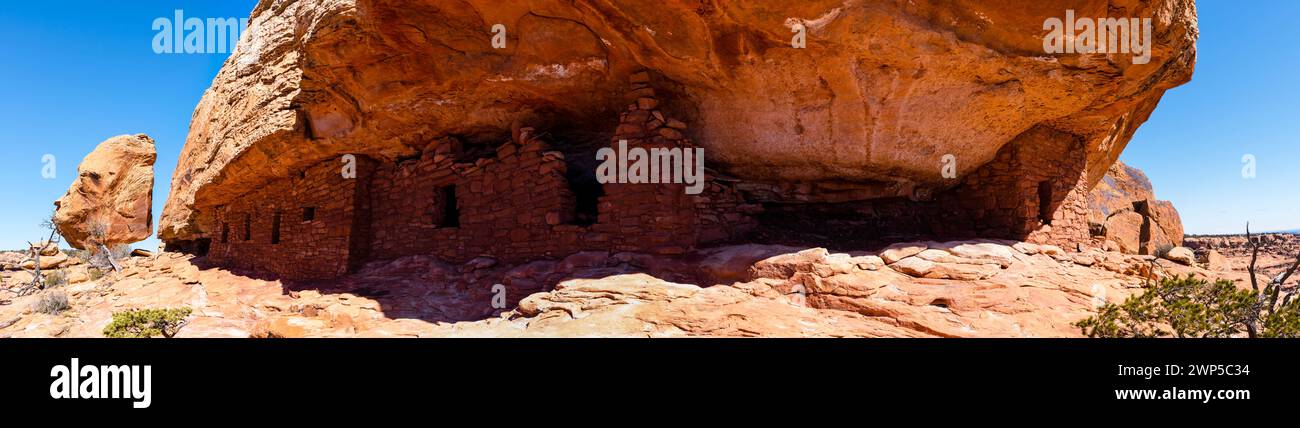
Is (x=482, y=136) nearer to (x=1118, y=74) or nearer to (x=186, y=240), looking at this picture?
(x=1118, y=74)

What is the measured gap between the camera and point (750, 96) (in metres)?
5.59

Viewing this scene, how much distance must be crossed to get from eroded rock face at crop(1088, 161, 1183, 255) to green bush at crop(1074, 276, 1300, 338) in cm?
614

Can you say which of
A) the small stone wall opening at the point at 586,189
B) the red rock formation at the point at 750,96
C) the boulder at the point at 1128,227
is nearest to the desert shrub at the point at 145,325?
the red rock formation at the point at 750,96

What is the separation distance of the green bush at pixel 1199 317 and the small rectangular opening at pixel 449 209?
6.68 m

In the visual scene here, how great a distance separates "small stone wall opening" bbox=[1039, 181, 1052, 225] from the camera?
689 centimetres

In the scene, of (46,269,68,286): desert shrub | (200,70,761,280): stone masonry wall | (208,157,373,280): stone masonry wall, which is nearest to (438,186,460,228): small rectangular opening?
(200,70,761,280): stone masonry wall

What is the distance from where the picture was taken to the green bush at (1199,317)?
3.59 metres

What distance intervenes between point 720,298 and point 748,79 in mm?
2195

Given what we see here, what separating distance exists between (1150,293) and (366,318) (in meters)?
6.22

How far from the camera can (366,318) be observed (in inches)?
201

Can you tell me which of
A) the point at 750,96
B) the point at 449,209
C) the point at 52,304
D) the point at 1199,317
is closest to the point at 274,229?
the point at 52,304

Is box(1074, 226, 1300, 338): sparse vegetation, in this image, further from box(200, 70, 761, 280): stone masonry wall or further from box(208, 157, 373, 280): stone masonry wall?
box(208, 157, 373, 280): stone masonry wall
